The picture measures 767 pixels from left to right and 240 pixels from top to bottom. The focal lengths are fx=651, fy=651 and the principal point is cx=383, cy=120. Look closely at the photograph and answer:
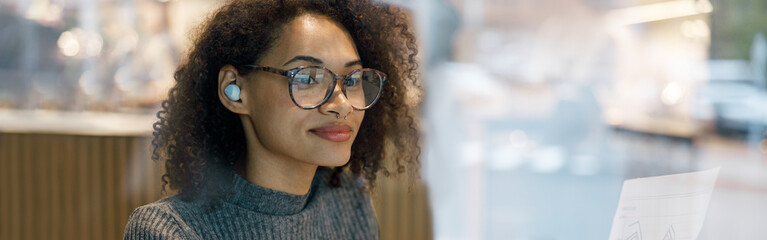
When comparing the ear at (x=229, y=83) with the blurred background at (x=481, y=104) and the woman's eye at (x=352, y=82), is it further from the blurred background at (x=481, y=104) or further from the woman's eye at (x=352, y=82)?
the blurred background at (x=481, y=104)

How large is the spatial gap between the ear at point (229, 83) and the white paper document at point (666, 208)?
1.81 feet

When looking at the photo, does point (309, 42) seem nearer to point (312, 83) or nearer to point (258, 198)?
point (312, 83)

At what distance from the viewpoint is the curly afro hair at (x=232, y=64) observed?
0.94 m

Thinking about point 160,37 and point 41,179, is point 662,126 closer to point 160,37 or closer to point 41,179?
point 160,37

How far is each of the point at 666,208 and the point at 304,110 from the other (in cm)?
48

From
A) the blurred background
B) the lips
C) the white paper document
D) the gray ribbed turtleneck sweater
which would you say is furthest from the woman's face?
the blurred background

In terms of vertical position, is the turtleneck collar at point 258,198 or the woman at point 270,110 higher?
the woman at point 270,110

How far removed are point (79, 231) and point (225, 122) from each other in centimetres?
181

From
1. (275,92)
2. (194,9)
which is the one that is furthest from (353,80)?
(194,9)

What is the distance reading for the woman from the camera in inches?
36.4

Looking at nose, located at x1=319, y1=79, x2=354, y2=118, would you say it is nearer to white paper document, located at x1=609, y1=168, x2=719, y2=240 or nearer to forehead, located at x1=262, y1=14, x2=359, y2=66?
forehead, located at x1=262, y1=14, x2=359, y2=66

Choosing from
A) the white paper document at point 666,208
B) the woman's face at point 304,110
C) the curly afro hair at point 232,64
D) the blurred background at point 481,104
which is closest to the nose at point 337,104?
the woman's face at point 304,110

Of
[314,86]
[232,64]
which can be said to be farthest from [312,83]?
[232,64]

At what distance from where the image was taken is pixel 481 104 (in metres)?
2.83
